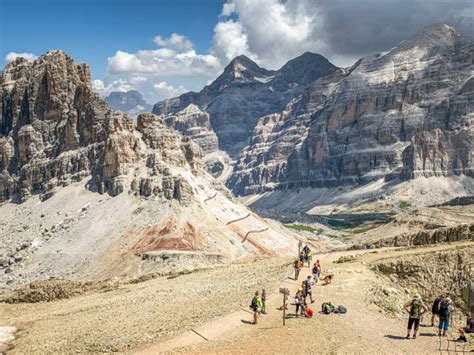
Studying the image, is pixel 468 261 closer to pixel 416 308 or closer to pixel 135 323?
pixel 416 308

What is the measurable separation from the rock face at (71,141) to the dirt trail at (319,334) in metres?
70.3

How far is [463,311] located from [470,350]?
10.4 meters

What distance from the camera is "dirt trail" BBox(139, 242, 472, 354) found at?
27.7m

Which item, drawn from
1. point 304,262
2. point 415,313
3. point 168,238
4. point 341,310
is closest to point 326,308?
point 341,310

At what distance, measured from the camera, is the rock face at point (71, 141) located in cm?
10931

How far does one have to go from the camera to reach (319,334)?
1154 inches

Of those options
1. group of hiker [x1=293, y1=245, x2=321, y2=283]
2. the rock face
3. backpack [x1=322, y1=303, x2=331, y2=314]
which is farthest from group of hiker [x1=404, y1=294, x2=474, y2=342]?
the rock face

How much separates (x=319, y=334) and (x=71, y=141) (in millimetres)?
103621

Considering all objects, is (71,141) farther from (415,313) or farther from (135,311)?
(415,313)

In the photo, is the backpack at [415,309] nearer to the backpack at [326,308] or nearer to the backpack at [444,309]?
the backpack at [444,309]

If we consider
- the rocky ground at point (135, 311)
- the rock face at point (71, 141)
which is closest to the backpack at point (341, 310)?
the rocky ground at point (135, 311)

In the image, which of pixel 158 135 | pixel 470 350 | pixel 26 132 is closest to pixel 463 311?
pixel 470 350

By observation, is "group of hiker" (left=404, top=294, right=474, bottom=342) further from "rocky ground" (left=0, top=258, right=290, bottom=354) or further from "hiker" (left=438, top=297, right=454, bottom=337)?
"rocky ground" (left=0, top=258, right=290, bottom=354)

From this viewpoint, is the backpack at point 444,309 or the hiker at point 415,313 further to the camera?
the backpack at point 444,309
